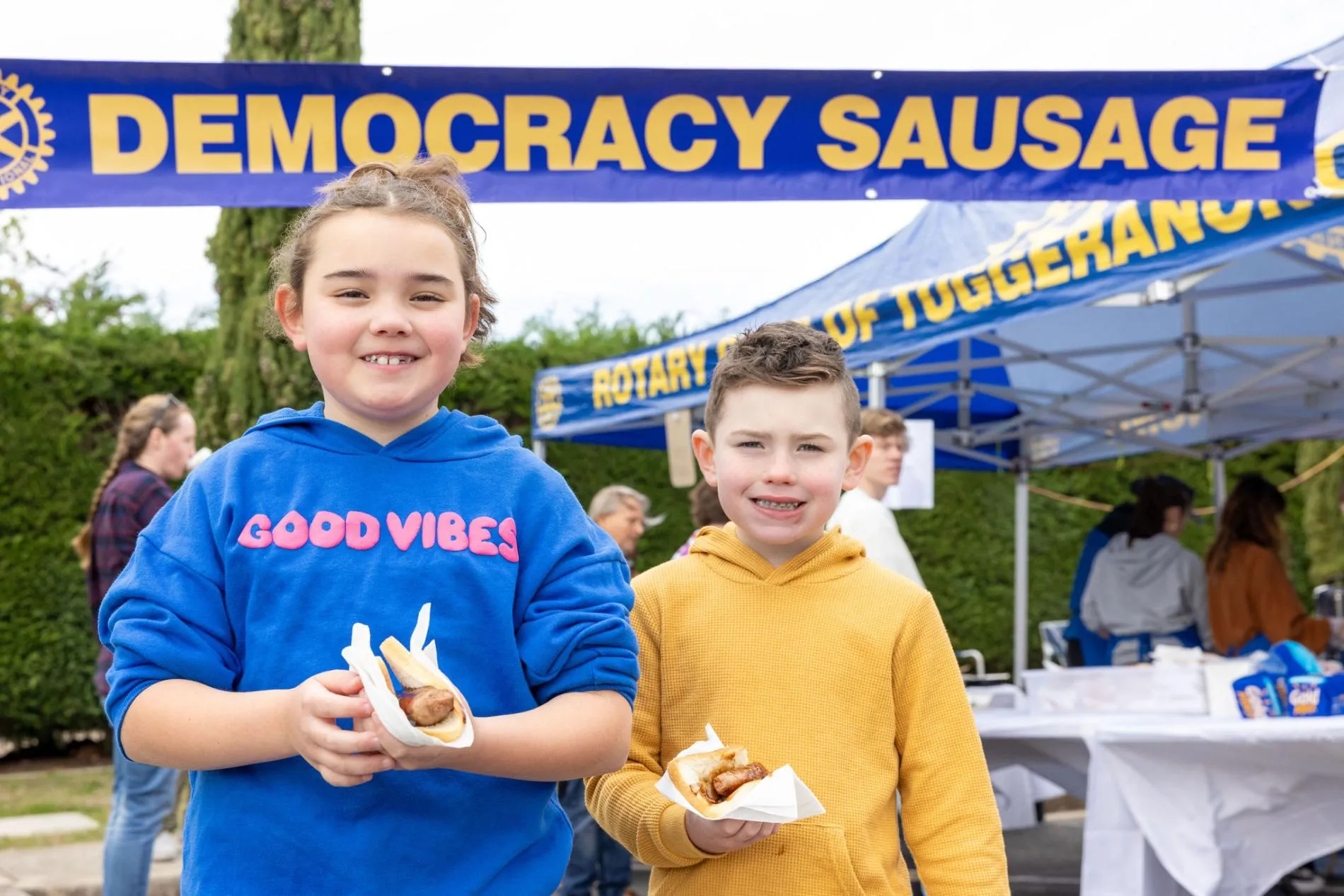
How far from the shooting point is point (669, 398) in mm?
6125

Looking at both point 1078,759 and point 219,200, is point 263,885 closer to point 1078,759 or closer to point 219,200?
point 219,200

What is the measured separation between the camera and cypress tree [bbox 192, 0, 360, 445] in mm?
8148

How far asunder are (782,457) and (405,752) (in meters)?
0.85

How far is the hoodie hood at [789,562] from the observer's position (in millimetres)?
1968

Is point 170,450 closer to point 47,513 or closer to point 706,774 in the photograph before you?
point 706,774

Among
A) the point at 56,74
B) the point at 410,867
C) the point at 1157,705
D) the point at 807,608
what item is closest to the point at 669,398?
the point at 1157,705

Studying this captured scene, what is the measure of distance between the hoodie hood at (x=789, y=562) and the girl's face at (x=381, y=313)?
68 centimetres

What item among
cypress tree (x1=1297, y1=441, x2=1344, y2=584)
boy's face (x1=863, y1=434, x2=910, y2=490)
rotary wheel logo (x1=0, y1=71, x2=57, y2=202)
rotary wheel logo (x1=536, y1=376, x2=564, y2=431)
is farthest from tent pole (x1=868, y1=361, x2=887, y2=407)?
cypress tree (x1=1297, y1=441, x2=1344, y2=584)

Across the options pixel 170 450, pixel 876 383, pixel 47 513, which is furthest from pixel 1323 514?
pixel 47 513

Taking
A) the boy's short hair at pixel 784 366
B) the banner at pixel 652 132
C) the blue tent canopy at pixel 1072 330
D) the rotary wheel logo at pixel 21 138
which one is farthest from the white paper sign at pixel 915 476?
the boy's short hair at pixel 784 366

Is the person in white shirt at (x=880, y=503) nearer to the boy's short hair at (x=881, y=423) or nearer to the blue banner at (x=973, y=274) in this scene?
the boy's short hair at (x=881, y=423)

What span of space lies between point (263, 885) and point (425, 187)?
2.48 feet

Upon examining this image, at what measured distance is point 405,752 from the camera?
3.84ft

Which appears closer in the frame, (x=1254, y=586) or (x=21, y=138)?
(x=21, y=138)
